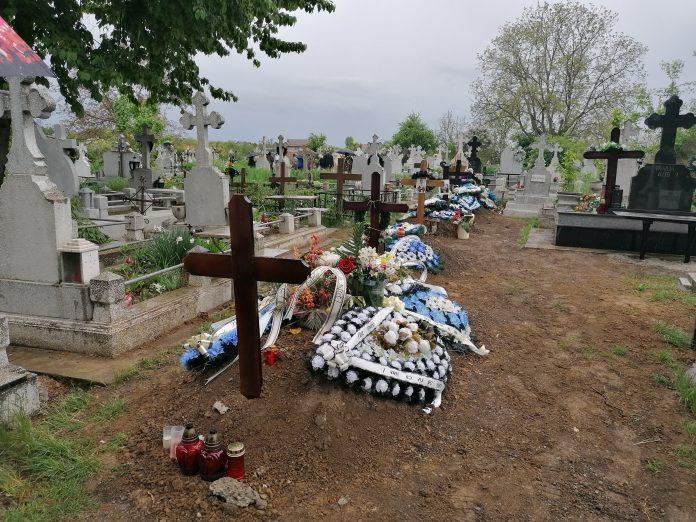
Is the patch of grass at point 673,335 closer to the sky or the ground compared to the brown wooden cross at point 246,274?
closer to the ground

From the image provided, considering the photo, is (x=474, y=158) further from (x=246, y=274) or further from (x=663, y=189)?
(x=246, y=274)

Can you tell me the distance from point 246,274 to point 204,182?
597cm

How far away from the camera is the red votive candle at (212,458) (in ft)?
9.75

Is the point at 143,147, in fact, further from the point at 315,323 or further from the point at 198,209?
the point at 315,323

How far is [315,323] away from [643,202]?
11.7 meters

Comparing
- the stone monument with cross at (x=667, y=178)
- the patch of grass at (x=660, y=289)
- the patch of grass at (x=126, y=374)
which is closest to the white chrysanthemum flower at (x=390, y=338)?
the patch of grass at (x=126, y=374)

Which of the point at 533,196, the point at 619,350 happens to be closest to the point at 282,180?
the point at 533,196

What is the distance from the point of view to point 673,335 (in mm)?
5898

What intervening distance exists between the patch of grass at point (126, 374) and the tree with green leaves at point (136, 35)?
15.9ft

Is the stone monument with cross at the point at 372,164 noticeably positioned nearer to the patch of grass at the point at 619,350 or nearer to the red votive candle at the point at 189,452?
the patch of grass at the point at 619,350

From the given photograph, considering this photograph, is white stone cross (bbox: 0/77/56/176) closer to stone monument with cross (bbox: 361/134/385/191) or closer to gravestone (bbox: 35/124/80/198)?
gravestone (bbox: 35/124/80/198)

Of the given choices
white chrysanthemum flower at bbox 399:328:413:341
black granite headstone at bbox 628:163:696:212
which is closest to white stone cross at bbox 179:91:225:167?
white chrysanthemum flower at bbox 399:328:413:341

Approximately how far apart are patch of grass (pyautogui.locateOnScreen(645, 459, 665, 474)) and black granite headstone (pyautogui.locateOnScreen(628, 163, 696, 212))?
11122mm

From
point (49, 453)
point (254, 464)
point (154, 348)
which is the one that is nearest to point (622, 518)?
point (254, 464)
